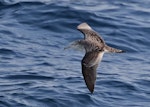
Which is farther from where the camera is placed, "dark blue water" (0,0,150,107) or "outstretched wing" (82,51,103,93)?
"dark blue water" (0,0,150,107)

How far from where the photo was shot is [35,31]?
12.4 metres

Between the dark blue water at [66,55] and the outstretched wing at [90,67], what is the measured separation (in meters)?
1.28

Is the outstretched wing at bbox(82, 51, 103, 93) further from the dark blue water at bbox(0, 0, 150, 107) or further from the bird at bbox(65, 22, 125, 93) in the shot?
the dark blue water at bbox(0, 0, 150, 107)

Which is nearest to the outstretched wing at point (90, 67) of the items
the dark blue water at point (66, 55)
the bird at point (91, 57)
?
the bird at point (91, 57)

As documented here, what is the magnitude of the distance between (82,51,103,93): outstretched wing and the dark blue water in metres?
1.28

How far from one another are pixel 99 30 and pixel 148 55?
1.49 m

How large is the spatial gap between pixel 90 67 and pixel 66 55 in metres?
3.17

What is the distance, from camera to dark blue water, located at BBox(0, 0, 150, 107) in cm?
964

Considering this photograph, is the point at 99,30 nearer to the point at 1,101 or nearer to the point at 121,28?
the point at 121,28

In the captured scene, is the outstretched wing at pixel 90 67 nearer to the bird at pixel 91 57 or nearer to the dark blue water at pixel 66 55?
the bird at pixel 91 57

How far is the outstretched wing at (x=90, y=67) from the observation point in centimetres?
801

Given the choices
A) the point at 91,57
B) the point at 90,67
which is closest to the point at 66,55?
the point at 90,67

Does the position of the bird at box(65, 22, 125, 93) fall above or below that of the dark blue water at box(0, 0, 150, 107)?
above

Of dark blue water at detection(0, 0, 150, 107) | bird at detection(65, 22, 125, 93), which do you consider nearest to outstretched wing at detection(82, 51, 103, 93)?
bird at detection(65, 22, 125, 93)
